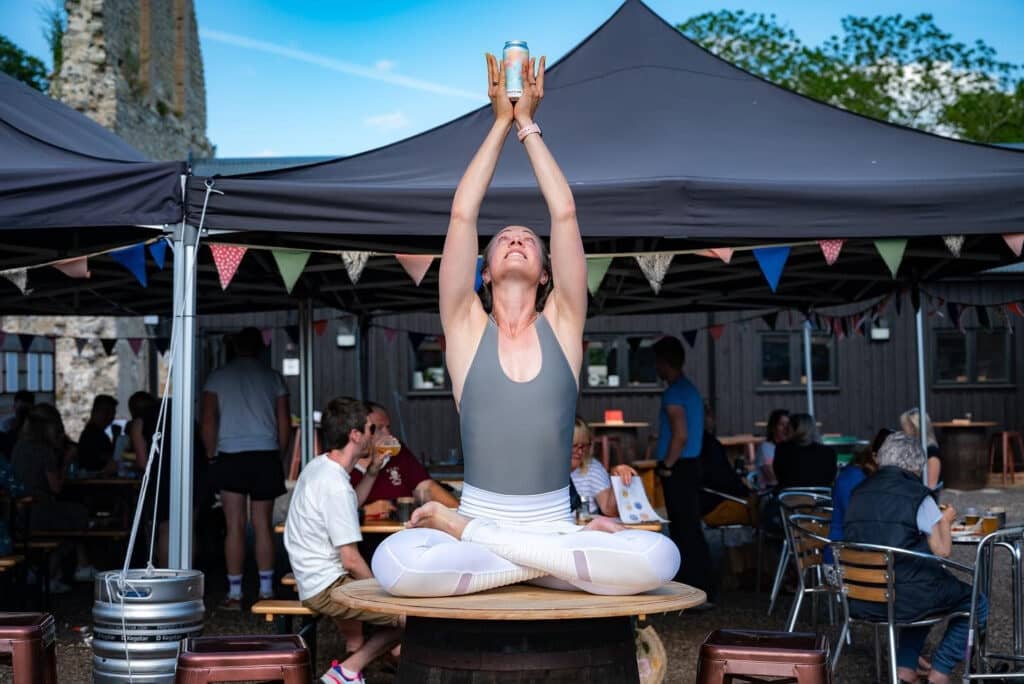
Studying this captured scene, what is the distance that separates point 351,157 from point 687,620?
140 inches

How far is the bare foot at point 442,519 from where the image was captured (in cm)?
267

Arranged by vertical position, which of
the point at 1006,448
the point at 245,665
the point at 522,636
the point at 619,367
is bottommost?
the point at 1006,448

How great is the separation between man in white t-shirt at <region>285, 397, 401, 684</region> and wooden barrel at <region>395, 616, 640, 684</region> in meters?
2.48

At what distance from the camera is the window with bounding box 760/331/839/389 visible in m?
19.4

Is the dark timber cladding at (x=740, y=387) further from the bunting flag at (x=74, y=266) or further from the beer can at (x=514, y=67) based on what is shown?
the beer can at (x=514, y=67)

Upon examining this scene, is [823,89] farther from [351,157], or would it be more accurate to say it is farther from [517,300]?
[517,300]

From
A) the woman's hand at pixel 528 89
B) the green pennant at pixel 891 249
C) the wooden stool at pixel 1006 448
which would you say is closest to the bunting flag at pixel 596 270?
the green pennant at pixel 891 249

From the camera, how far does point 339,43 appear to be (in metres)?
51.0

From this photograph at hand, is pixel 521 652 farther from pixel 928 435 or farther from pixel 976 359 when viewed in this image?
pixel 976 359

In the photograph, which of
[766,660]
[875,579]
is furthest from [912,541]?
[766,660]

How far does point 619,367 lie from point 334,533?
14.3 meters

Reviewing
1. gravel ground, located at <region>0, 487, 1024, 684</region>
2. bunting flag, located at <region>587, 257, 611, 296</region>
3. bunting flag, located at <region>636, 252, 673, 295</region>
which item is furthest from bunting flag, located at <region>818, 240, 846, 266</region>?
gravel ground, located at <region>0, 487, 1024, 684</region>

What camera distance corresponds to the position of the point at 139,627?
399 centimetres

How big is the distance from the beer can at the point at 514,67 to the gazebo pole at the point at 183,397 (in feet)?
8.21
